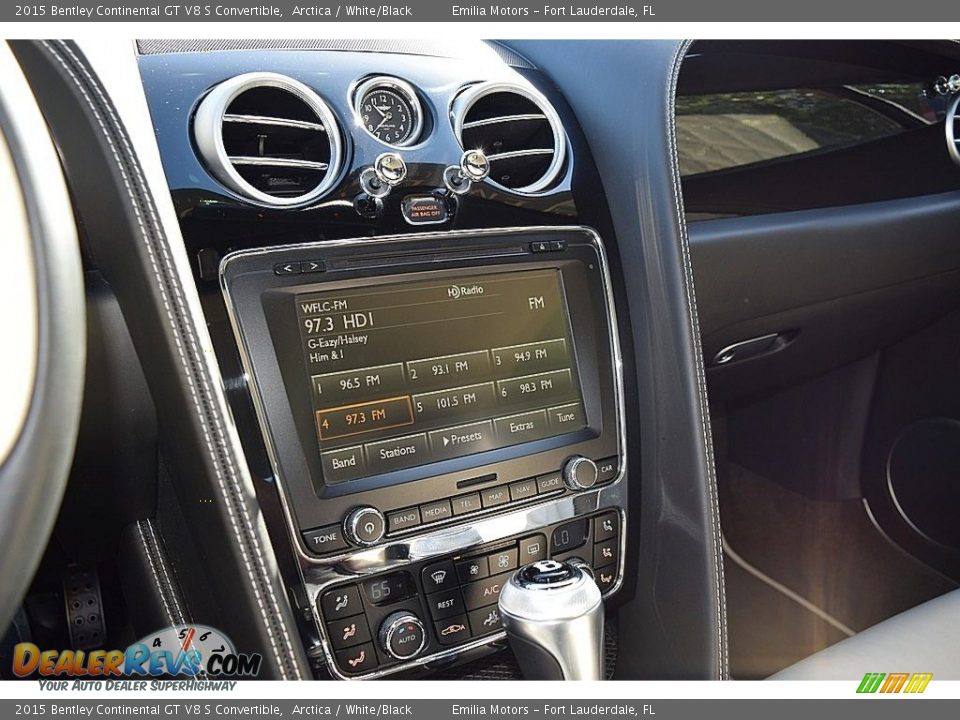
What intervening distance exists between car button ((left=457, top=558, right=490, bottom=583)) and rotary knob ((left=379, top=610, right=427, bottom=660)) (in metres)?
0.07

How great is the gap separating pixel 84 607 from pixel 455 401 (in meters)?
0.58

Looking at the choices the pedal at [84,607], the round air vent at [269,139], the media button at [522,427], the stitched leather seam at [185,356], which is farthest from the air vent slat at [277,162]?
the pedal at [84,607]

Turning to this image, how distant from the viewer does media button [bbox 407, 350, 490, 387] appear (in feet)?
3.03

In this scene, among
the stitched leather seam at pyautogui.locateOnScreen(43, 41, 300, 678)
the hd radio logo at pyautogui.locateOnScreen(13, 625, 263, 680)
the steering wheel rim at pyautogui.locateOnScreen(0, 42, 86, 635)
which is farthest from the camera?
the hd radio logo at pyautogui.locateOnScreen(13, 625, 263, 680)

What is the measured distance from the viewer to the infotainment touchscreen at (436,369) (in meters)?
0.88

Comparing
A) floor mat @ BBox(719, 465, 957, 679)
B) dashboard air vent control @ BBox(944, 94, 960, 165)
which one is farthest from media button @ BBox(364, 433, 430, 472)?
dashboard air vent control @ BBox(944, 94, 960, 165)

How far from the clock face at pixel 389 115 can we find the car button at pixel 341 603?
1.56ft

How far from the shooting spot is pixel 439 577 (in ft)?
3.07

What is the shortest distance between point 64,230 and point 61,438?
0.15m

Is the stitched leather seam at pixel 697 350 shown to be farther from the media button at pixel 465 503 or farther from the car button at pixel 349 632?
the car button at pixel 349 632

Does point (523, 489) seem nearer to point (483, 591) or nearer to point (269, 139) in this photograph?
point (483, 591)

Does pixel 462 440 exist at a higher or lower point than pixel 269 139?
lower

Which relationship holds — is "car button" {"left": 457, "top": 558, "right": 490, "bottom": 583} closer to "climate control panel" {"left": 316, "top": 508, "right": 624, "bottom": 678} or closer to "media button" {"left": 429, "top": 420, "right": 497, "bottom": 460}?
"climate control panel" {"left": 316, "top": 508, "right": 624, "bottom": 678}

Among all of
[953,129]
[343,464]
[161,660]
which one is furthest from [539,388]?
[953,129]
